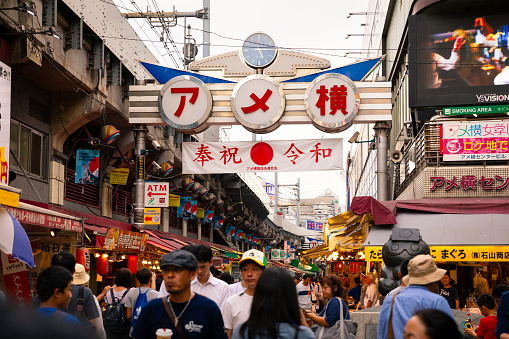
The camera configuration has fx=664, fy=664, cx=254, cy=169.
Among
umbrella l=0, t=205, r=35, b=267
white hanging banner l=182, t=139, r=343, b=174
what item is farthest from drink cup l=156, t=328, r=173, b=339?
white hanging banner l=182, t=139, r=343, b=174

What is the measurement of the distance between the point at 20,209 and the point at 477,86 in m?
13.2

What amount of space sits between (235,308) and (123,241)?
1126cm

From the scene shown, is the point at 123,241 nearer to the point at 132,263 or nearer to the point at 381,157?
the point at 132,263

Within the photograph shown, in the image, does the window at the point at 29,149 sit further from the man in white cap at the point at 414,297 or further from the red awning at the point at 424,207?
the man in white cap at the point at 414,297

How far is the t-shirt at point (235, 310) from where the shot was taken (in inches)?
232

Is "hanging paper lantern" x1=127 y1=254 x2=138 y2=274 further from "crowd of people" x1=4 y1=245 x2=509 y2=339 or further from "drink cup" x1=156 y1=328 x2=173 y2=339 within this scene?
"drink cup" x1=156 y1=328 x2=173 y2=339

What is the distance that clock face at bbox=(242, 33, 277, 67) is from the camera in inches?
822

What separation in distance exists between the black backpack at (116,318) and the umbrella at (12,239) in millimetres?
1620

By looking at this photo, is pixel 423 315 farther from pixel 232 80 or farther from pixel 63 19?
pixel 232 80

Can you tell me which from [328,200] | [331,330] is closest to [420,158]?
[331,330]

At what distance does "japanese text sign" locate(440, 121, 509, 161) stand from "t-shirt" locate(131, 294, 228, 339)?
44.8 ft

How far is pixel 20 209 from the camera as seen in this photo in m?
10.5

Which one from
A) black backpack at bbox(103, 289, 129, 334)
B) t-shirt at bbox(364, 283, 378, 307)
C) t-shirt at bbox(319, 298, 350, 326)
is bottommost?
t-shirt at bbox(364, 283, 378, 307)

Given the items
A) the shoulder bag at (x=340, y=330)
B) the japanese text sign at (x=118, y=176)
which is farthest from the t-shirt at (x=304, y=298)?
the shoulder bag at (x=340, y=330)
